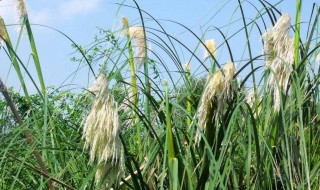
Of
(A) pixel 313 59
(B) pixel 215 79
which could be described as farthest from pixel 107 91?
(A) pixel 313 59

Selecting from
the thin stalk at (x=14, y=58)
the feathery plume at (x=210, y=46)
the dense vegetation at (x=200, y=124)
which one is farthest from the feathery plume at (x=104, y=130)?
the feathery plume at (x=210, y=46)

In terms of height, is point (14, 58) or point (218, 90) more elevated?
point (14, 58)

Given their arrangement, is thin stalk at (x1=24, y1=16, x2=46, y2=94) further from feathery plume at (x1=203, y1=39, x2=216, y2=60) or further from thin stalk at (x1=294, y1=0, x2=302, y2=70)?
thin stalk at (x1=294, y1=0, x2=302, y2=70)

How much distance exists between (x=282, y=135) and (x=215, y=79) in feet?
1.60

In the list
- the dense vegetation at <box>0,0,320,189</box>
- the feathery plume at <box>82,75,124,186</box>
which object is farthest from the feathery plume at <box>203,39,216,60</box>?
the feathery plume at <box>82,75,124,186</box>

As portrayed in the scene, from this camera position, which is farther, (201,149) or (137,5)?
(137,5)

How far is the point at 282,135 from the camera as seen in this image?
2.34 metres

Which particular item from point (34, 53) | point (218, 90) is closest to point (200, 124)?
point (218, 90)

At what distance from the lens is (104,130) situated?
5.61ft

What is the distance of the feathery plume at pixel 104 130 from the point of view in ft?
5.60

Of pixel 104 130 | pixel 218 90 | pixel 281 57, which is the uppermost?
pixel 281 57

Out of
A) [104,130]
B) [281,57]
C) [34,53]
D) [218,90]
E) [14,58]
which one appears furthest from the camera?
[34,53]

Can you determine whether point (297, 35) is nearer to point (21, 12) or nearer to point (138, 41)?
point (138, 41)

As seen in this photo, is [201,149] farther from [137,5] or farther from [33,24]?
[33,24]
